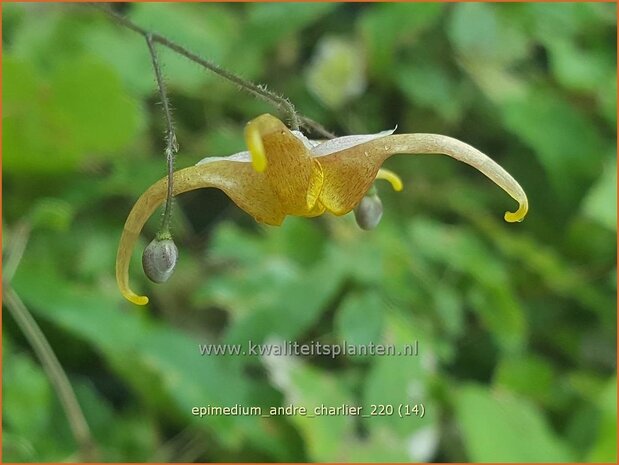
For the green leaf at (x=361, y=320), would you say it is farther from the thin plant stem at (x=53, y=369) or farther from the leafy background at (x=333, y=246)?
the thin plant stem at (x=53, y=369)

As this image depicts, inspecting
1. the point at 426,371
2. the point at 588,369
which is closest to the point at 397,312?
the point at 426,371

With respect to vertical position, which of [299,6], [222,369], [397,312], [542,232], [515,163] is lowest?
[222,369]

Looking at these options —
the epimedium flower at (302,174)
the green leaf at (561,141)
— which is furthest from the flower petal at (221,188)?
the green leaf at (561,141)

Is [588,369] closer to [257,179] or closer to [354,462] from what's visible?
[354,462]

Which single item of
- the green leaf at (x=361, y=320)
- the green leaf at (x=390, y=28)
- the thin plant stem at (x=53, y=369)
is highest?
the green leaf at (x=390, y=28)

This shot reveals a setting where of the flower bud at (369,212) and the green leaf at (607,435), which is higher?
the flower bud at (369,212)

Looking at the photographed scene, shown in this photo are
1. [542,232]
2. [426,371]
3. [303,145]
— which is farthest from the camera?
[542,232]

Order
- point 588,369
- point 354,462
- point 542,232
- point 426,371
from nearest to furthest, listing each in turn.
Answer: point 354,462 → point 426,371 → point 588,369 → point 542,232
